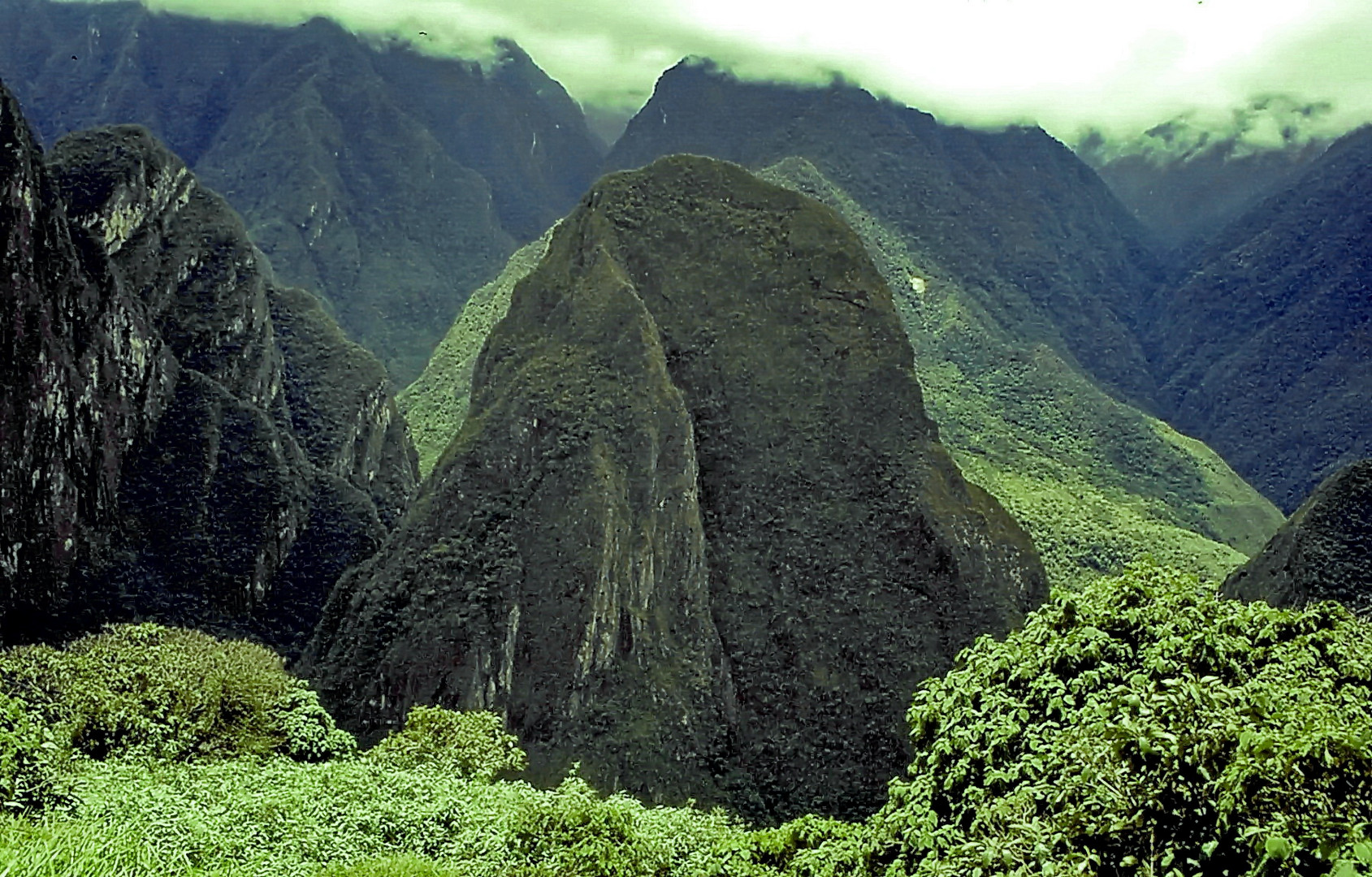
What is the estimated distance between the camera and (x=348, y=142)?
165 meters

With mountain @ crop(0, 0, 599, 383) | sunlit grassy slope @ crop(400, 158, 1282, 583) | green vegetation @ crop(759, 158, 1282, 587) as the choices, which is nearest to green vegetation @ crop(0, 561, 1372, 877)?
green vegetation @ crop(759, 158, 1282, 587)

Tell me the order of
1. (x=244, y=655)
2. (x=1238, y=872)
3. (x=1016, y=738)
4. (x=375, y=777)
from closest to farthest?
(x=1238, y=872) → (x=1016, y=738) → (x=375, y=777) → (x=244, y=655)

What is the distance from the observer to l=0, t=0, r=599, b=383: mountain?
150m

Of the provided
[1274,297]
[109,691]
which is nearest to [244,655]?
[109,691]

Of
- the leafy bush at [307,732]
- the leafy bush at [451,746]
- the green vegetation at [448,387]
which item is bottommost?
the leafy bush at [307,732]

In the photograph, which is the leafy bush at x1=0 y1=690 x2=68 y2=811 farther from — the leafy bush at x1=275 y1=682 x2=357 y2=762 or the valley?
the leafy bush at x1=275 y1=682 x2=357 y2=762

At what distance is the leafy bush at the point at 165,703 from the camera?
31141 mm

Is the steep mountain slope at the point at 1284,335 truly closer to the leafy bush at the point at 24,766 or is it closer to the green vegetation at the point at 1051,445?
the green vegetation at the point at 1051,445

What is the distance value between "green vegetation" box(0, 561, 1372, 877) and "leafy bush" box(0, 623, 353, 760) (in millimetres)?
2592

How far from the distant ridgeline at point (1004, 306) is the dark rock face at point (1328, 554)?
70.1 feet

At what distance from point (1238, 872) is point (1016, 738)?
434 centimetres

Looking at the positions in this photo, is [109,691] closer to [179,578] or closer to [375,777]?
[375,777]

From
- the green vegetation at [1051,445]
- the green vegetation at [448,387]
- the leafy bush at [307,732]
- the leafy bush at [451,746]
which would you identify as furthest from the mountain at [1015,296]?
the leafy bush at [307,732]

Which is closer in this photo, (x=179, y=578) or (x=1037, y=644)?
(x=1037, y=644)
